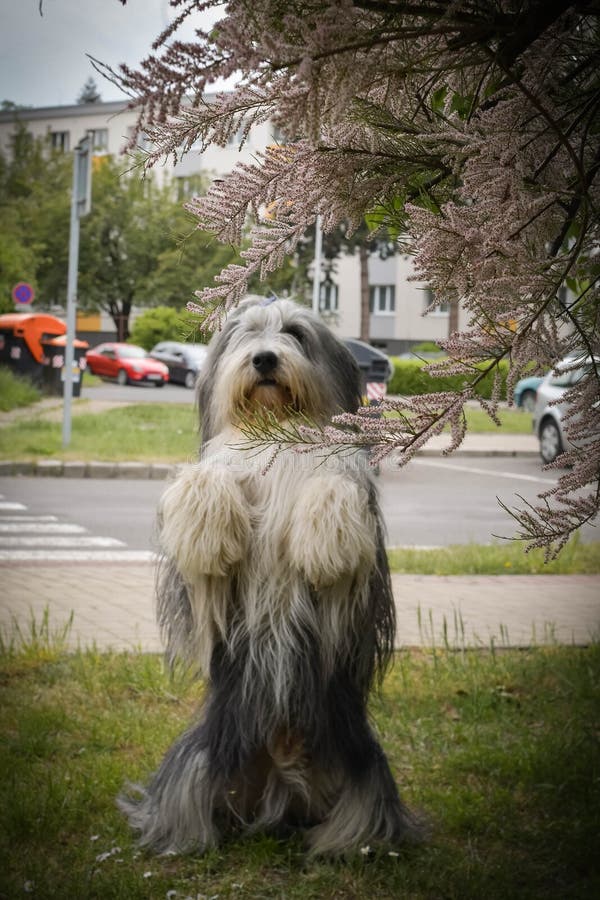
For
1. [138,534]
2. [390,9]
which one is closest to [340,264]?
[138,534]

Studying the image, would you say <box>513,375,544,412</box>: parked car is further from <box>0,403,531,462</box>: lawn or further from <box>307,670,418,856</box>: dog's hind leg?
<box>307,670,418,856</box>: dog's hind leg

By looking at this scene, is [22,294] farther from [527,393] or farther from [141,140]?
[141,140]

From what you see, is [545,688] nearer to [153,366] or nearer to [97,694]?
[97,694]

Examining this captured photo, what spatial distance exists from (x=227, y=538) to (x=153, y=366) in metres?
35.6

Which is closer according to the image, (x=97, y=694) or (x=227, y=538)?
(x=227, y=538)

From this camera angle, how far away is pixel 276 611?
10.7ft

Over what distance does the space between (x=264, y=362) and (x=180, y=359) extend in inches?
1471

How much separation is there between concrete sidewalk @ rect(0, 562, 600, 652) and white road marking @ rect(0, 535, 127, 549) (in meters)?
1.31

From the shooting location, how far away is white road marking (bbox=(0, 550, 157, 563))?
362 inches

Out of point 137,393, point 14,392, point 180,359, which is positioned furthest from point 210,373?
point 180,359

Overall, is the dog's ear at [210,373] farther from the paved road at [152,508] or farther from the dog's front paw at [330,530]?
the paved road at [152,508]

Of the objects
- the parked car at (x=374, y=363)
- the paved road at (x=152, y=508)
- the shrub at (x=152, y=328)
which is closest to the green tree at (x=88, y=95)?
the paved road at (x=152, y=508)

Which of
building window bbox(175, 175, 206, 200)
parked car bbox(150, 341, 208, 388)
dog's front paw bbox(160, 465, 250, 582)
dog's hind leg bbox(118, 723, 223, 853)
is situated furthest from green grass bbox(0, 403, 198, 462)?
parked car bbox(150, 341, 208, 388)

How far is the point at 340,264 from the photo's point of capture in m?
53.5
